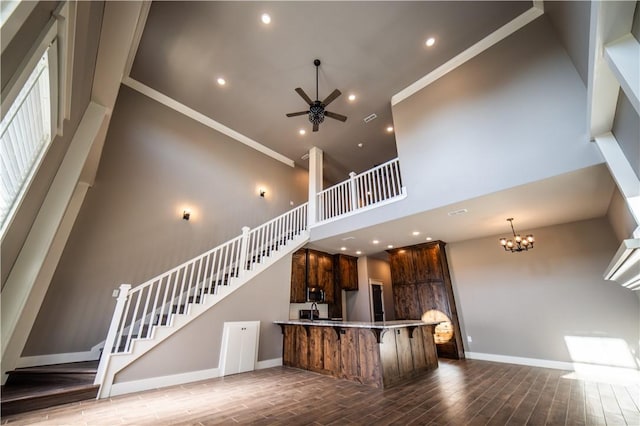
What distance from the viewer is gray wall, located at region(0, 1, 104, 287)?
2.32 meters

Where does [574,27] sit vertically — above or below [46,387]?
above

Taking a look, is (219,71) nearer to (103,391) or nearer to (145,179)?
(145,179)

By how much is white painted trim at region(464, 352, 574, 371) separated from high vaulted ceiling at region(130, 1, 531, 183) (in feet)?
20.0

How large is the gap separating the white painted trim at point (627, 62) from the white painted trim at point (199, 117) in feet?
22.8

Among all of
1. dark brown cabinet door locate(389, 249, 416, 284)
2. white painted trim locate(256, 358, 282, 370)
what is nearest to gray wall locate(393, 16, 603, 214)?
dark brown cabinet door locate(389, 249, 416, 284)

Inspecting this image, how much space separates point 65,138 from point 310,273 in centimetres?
543

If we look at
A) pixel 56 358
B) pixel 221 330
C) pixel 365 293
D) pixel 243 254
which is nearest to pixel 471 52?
pixel 243 254

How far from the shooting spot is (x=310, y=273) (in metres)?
6.81

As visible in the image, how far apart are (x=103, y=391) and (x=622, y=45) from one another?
252 inches

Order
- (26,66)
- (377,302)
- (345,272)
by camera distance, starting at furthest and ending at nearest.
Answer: (377,302) → (345,272) → (26,66)

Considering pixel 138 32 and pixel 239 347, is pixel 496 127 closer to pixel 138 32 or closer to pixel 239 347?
pixel 239 347

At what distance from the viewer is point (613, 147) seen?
9.48 ft

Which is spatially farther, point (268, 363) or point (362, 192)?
point (362, 192)

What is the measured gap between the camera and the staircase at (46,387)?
269cm
